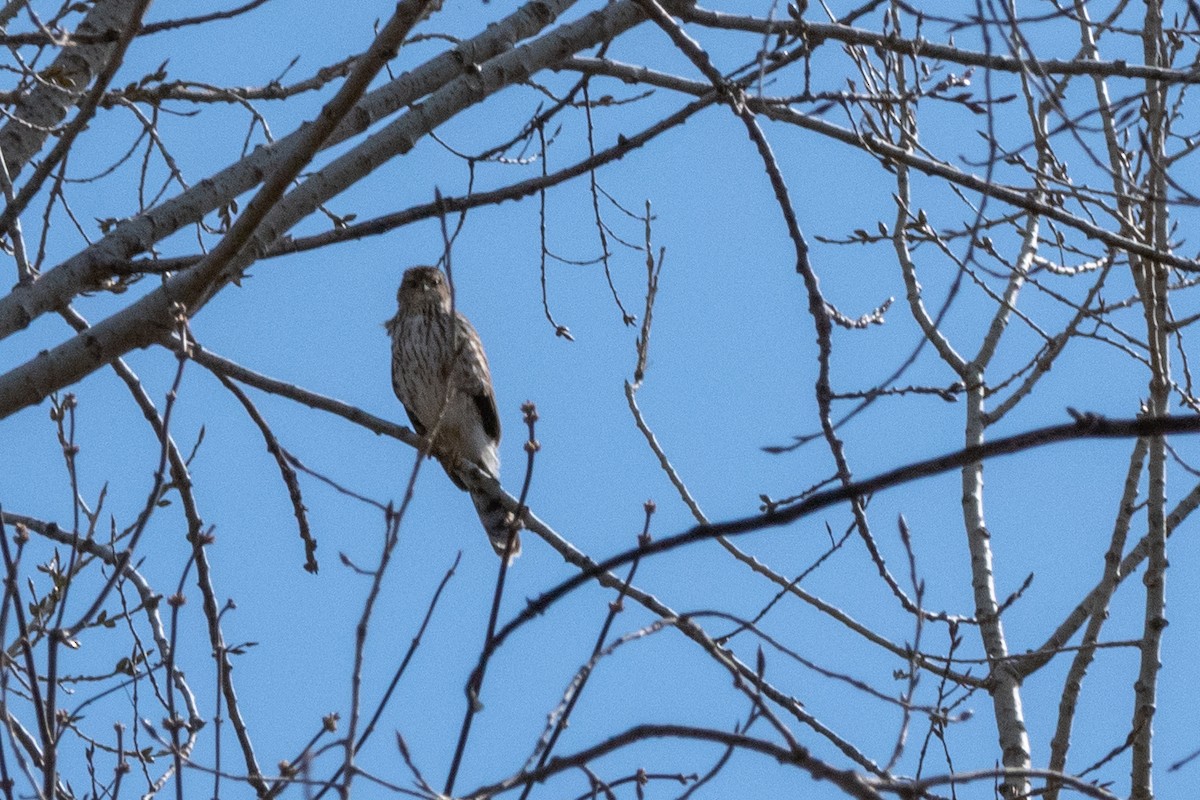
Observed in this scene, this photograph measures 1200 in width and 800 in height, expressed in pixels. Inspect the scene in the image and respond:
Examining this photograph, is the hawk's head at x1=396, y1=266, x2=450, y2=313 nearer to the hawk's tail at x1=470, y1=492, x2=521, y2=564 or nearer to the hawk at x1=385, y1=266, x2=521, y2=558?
the hawk at x1=385, y1=266, x2=521, y2=558

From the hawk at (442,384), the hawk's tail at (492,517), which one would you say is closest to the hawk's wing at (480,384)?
the hawk at (442,384)

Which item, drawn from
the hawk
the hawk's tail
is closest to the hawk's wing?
the hawk

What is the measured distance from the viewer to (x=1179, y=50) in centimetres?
439

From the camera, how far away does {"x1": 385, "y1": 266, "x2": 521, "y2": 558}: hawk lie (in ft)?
20.9

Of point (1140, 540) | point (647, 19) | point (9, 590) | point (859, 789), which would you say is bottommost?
point (859, 789)

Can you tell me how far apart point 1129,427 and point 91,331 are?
7.06 feet

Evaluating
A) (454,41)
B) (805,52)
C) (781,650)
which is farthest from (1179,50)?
(781,650)

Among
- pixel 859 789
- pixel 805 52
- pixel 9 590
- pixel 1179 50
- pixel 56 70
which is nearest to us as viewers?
pixel 859 789

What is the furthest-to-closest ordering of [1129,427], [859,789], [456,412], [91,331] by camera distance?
[456,412] < [91,331] < [859,789] < [1129,427]

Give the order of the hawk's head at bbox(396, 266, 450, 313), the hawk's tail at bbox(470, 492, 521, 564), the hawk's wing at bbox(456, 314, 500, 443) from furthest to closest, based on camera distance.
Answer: the hawk's head at bbox(396, 266, 450, 313) < the hawk's wing at bbox(456, 314, 500, 443) < the hawk's tail at bbox(470, 492, 521, 564)

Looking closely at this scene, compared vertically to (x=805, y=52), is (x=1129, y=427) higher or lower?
lower

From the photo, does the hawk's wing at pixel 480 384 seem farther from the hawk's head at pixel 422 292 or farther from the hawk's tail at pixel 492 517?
the hawk's tail at pixel 492 517

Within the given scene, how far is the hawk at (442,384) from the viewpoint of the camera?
6.38 metres

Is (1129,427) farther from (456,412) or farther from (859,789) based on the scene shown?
(456,412)
